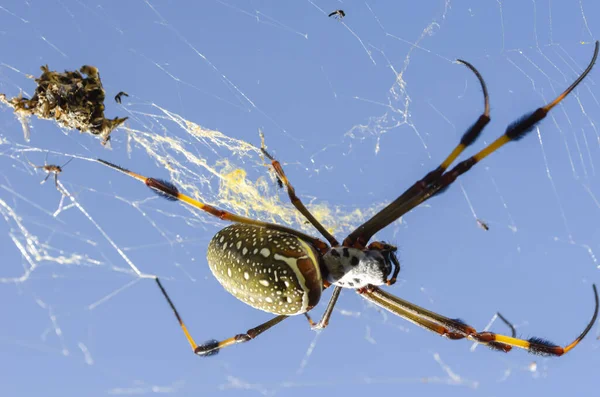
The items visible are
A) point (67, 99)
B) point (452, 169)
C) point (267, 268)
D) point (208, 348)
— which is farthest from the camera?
point (208, 348)

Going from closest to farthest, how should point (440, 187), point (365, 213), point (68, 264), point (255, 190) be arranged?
1. point (440, 187)
2. point (255, 190)
3. point (365, 213)
4. point (68, 264)

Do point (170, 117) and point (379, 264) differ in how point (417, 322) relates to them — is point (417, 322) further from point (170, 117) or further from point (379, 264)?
point (170, 117)

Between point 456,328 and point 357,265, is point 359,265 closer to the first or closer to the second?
point 357,265

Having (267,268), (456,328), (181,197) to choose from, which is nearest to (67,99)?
(181,197)

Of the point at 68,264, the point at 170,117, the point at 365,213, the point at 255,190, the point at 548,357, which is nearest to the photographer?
the point at 548,357

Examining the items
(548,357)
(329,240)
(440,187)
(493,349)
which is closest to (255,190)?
(329,240)

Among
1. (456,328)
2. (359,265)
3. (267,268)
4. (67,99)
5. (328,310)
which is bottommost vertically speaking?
(456,328)

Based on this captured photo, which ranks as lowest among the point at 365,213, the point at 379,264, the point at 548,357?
the point at 548,357
